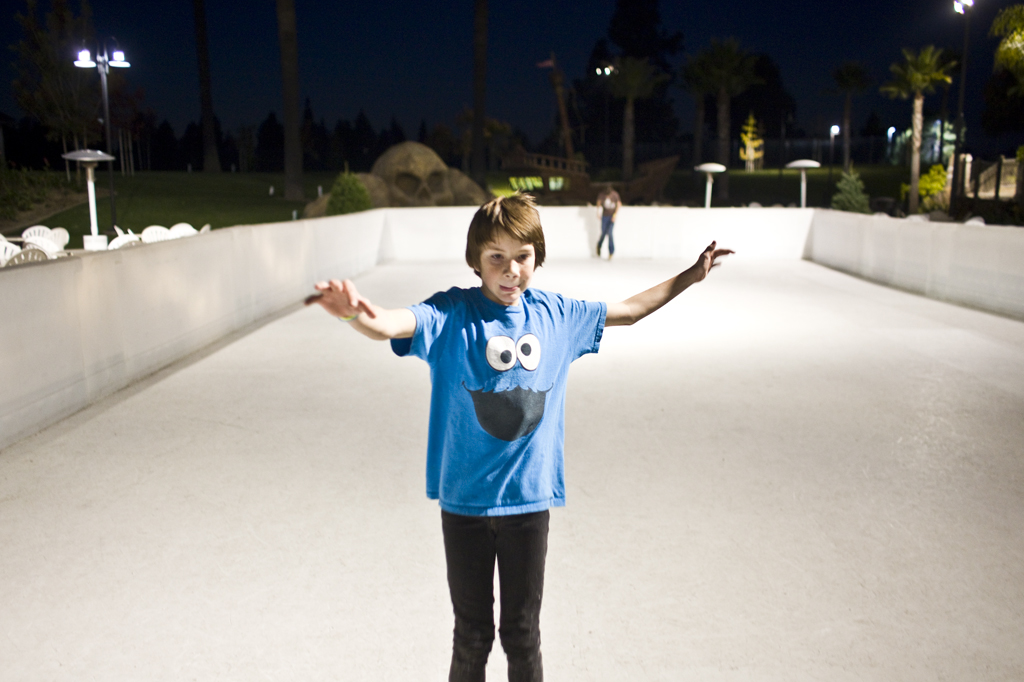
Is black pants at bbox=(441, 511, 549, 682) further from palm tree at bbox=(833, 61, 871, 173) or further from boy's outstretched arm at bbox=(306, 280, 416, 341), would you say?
palm tree at bbox=(833, 61, 871, 173)

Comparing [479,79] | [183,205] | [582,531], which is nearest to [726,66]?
[479,79]

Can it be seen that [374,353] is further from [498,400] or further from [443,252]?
[443,252]

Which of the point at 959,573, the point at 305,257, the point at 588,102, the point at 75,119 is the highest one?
the point at 588,102

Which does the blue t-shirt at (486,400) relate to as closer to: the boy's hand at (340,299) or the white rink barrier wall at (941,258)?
the boy's hand at (340,299)

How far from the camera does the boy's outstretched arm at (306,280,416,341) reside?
7.61 ft

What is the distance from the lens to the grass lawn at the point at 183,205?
1330 inches

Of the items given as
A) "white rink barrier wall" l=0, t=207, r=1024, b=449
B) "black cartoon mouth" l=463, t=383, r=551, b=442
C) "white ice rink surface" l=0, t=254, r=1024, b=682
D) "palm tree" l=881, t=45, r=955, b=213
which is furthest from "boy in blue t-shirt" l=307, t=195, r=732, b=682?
"palm tree" l=881, t=45, r=955, b=213

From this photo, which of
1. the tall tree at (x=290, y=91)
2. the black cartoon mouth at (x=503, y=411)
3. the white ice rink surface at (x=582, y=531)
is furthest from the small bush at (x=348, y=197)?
the black cartoon mouth at (x=503, y=411)

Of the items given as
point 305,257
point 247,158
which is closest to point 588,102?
point 247,158

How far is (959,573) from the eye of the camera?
14.6 ft

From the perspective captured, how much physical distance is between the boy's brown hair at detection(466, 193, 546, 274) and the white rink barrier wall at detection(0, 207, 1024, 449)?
5.40m

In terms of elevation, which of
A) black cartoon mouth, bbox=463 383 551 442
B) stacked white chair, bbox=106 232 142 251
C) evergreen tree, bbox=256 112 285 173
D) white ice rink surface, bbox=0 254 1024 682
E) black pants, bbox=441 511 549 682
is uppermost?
evergreen tree, bbox=256 112 285 173

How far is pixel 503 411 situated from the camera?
2.65 metres

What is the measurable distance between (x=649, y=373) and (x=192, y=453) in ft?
16.0
